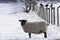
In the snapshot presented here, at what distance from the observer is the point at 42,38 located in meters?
10.4

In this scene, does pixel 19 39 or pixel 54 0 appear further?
pixel 54 0

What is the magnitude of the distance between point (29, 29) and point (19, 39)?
602 mm

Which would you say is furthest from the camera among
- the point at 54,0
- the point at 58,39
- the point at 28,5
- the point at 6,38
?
the point at 54,0

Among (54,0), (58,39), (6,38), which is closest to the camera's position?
(58,39)

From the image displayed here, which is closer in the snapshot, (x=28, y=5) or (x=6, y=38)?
(x=6, y=38)

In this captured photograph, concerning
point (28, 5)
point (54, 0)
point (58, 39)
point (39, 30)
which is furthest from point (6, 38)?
point (54, 0)

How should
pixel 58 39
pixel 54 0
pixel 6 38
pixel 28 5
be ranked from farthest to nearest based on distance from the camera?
1. pixel 54 0
2. pixel 28 5
3. pixel 6 38
4. pixel 58 39

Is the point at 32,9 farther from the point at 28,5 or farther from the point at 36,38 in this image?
the point at 36,38

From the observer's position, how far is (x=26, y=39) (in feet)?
33.6

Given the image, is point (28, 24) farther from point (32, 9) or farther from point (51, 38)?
point (32, 9)

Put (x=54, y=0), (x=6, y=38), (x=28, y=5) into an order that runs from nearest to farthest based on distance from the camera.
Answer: (x=6, y=38), (x=28, y=5), (x=54, y=0)

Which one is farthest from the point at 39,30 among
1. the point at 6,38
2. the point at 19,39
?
the point at 6,38

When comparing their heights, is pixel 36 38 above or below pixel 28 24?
below

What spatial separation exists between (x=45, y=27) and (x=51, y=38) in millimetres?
563
